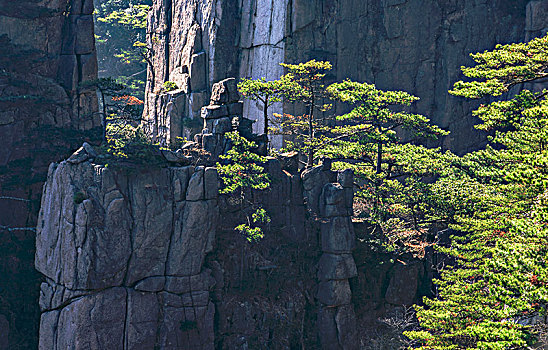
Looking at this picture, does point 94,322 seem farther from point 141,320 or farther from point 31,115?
point 31,115

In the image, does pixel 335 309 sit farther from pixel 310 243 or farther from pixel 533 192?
pixel 533 192

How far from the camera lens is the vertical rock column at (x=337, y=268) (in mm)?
21312

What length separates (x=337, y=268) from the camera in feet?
70.4

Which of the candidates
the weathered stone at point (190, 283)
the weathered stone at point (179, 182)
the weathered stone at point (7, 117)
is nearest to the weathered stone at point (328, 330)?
the weathered stone at point (190, 283)

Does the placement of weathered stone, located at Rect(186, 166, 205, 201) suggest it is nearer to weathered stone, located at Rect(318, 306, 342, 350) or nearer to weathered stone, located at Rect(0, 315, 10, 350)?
weathered stone, located at Rect(318, 306, 342, 350)

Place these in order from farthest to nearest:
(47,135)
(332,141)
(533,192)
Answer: (332,141) → (47,135) → (533,192)

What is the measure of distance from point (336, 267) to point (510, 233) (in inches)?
392

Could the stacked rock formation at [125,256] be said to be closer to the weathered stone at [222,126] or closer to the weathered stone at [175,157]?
the weathered stone at [175,157]

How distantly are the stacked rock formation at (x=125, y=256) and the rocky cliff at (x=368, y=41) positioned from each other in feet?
41.9

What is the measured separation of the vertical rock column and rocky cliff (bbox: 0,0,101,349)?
10977mm

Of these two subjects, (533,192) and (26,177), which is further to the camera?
(26,177)

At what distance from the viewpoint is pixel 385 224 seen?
73.9 ft

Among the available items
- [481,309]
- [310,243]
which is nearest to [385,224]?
[310,243]

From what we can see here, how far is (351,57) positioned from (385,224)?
13243 mm
